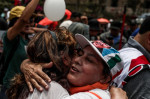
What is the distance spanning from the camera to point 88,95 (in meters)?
1.30

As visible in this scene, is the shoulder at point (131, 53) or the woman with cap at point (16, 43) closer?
the shoulder at point (131, 53)

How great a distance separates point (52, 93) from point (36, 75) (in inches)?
8.5

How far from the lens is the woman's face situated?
1.48m

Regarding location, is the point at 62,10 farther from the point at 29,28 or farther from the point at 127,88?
the point at 127,88

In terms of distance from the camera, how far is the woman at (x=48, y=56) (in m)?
1.48

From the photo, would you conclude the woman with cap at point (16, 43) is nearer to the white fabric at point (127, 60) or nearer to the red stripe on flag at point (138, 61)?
the white fabric at point (127, 60)

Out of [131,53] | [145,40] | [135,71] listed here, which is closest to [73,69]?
[135,71]

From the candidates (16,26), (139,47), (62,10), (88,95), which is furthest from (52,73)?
(62,10)

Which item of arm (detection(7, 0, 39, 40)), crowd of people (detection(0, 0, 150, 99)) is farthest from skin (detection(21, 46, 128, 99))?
arm (detection(7, 0, 39, 40))

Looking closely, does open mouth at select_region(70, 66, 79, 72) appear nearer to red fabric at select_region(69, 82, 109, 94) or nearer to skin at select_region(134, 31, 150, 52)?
red fabric at select_region(69, 82, 109, 94)

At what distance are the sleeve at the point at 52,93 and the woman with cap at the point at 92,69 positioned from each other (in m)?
0.14

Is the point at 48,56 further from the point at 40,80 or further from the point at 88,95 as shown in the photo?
the point at 88,95

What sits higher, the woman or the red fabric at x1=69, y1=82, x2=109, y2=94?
the woman

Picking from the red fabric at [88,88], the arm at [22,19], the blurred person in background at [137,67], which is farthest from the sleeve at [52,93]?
the arm at [22,19]
